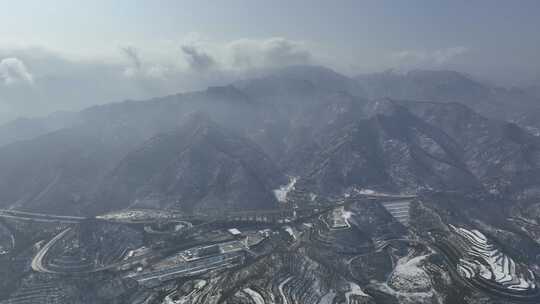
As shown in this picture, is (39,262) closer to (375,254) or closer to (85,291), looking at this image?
(85,291)

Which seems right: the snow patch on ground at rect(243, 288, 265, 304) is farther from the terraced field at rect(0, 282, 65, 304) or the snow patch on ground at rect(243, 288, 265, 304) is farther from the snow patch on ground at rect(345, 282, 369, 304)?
the terraced field at rect(0, 282, 65, 304)

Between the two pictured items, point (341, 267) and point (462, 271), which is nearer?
point (462, 271)

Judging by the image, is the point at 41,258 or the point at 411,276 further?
the point at 41,258

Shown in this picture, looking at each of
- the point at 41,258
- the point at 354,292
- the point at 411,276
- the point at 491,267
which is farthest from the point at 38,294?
the point at 491,267

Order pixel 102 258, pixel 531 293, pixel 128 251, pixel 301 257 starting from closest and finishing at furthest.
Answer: pixel 531 293
pixel 301 257
pixel 102 258
pixel 128 251

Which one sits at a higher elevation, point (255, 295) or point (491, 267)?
point (255, 295)

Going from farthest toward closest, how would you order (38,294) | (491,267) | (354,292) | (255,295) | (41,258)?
1. (41,258)
2. (491,267)
3. (354,292)
4. (38,294)
5. (255,295)

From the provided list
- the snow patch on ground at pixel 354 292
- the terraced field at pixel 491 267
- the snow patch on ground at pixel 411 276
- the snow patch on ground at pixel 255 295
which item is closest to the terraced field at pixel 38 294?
the snow patch on ground at pixel 255 295

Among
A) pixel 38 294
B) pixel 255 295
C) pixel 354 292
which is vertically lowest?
pixel 354 292

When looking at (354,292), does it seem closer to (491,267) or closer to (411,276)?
(411,276)

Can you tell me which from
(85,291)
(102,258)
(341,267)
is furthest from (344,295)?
(102,258)

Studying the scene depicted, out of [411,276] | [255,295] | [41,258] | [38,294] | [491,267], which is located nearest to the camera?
[255,295]
